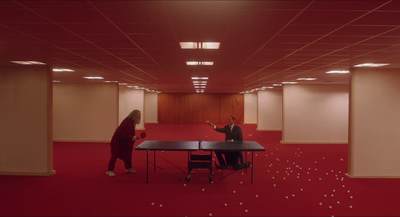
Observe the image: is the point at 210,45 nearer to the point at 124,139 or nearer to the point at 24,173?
the point at 124,139

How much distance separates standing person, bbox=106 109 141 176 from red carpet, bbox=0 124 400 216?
0.45 meters

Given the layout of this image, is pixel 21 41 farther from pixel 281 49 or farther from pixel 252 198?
pixel 252 198

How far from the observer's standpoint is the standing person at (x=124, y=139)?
6508 millimetres

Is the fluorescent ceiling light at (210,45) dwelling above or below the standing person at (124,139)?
above

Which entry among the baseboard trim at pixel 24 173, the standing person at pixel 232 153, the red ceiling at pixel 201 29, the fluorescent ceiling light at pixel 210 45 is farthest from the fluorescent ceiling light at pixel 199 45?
the baseboard trim at pixel 24 173

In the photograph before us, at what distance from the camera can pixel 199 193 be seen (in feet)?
17.9

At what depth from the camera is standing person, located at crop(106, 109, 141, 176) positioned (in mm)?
6508

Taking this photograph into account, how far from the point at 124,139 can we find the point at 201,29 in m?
4.11

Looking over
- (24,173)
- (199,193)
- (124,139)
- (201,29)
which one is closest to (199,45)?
(201,29)

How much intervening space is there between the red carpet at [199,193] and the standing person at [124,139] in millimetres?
445

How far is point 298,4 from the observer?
2.60 meters

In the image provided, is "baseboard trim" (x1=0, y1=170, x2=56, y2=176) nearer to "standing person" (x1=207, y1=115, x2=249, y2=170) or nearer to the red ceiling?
the red ceiling

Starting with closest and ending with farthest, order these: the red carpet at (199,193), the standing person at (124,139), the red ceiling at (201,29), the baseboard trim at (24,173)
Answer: the red ceiling at (201,29), the red carpet at (199,193), the standing person at (124,139), the baseboard trim at (24,173)

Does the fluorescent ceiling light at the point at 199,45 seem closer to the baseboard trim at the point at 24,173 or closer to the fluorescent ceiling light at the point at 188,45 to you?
the fluorescent ceiling light at the point at 188,45
